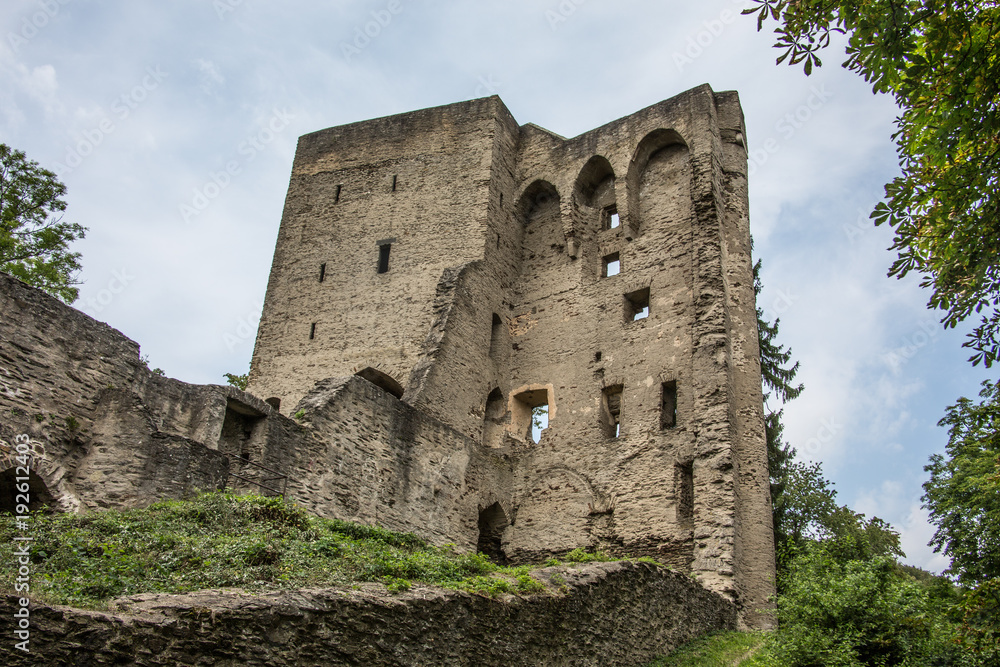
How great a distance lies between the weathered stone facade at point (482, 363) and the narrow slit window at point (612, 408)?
47 mm

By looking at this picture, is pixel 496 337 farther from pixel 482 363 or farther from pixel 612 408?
pixel 612 408

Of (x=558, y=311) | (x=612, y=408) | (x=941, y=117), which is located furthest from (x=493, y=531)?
(x=941, y=117)

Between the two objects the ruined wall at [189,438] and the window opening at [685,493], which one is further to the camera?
the window opening at [685,493]

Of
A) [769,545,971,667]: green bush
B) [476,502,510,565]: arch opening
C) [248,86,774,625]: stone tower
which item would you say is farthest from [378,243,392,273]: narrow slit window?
[769,545,971,667]: green bush

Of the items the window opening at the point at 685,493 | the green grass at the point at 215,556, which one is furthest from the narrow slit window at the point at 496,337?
the green grass at the point at 215,556

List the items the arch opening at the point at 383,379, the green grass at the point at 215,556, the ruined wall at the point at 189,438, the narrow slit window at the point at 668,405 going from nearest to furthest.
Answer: the green grass at the point at 215,556 < the ruined wall at the point at 189,438 < the narrow slit window at the point at 668,405 < the arch opening at the point at 383,379

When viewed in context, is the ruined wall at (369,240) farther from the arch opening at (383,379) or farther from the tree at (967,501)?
the tree at (967,501)

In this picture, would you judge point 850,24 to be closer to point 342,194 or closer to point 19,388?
point 19,388

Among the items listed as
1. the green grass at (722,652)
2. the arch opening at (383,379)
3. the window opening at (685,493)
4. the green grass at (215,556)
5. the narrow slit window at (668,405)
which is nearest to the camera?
the green grass at (215,556)

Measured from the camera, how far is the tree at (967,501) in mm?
15500

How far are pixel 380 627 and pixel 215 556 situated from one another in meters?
1.54

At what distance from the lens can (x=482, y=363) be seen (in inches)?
683

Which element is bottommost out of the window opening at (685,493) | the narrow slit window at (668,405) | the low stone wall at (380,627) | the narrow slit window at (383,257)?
the low stone wall at (380,627)

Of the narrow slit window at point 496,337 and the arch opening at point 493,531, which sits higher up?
the narrow slit window at point 496,337
